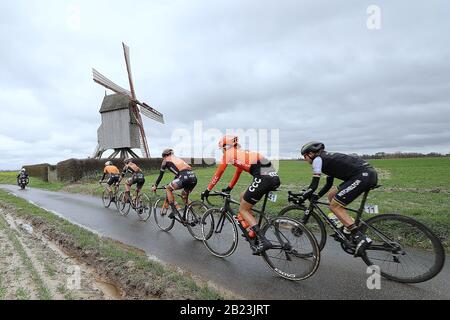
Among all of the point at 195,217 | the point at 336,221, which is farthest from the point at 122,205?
the point at 336,221

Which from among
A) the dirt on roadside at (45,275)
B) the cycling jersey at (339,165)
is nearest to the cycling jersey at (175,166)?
the dirt on roadside at (45,275)

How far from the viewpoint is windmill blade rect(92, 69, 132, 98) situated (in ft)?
116

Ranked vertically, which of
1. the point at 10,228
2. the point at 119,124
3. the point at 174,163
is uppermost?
the point at 119,124

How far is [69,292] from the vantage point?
12.4 ft

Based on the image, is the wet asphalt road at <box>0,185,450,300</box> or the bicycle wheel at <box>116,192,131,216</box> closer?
the wet asphalt road at <box>0,185,450,300</box>

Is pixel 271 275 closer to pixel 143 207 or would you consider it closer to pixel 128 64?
pixel 143 207

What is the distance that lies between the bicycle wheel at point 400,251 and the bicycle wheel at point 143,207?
679 centimetres

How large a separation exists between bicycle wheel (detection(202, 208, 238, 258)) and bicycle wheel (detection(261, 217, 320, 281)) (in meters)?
0.78

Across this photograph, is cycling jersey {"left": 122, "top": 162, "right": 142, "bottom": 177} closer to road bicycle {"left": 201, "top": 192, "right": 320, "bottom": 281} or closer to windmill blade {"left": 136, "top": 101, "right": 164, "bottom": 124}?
road bicycle {"left": 201, "top": 192, "right": 320, "bottom": 281}

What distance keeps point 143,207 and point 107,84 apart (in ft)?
106

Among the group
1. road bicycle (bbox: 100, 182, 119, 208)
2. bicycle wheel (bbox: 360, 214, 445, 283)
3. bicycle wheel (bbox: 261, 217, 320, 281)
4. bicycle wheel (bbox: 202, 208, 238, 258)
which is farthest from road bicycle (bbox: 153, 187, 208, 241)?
road bicycle (bbox: 100, 182, 119, 208)
